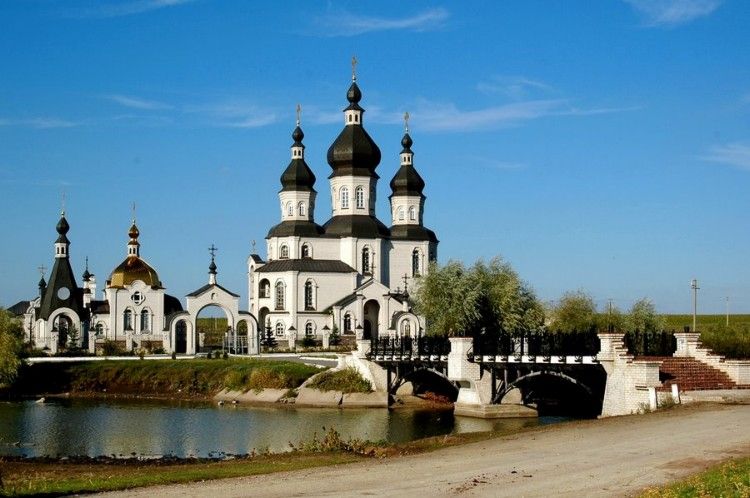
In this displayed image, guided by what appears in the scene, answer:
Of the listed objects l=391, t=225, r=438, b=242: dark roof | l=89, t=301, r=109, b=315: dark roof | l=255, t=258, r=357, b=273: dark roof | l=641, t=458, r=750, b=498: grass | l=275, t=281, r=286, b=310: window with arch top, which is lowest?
l=641, t=458, r=750, b=498: grass

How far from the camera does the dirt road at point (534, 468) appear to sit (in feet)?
53.0

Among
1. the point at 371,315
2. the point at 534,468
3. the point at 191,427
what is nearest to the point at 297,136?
the point at 371,315

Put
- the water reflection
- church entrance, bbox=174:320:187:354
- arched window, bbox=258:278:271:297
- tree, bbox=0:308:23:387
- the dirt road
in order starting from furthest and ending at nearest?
arched window, bbox=258:278:271:297
church entrance, bbox=174:320:187:354
tree, bbox=0:308:23:387
the water reflection
the dirt road

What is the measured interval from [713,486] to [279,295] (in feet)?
201

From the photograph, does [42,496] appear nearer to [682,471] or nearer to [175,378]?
[682,471]

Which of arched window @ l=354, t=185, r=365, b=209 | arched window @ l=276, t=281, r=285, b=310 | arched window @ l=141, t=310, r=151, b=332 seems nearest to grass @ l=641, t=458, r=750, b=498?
arched window @ l=141, t=310, r=151, b=332

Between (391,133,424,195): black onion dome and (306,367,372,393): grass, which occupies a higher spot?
(391,133,424,195): black onion dome

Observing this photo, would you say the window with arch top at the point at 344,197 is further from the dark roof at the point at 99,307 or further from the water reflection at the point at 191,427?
→ the water reflection at the point at 191,427

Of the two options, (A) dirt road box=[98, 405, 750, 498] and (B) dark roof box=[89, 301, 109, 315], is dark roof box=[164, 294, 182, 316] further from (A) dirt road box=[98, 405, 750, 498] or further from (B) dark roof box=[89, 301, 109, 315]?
(A) dirt road box=[98, 405, 750, 498]

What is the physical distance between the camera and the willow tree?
5422 centimetres

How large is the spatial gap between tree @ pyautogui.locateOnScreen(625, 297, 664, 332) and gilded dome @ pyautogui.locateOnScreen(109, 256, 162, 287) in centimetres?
3117

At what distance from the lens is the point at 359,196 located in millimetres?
77188

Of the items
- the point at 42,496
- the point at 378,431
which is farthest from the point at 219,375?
the point at 42,496

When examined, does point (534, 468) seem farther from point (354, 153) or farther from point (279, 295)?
point (354, 153)
